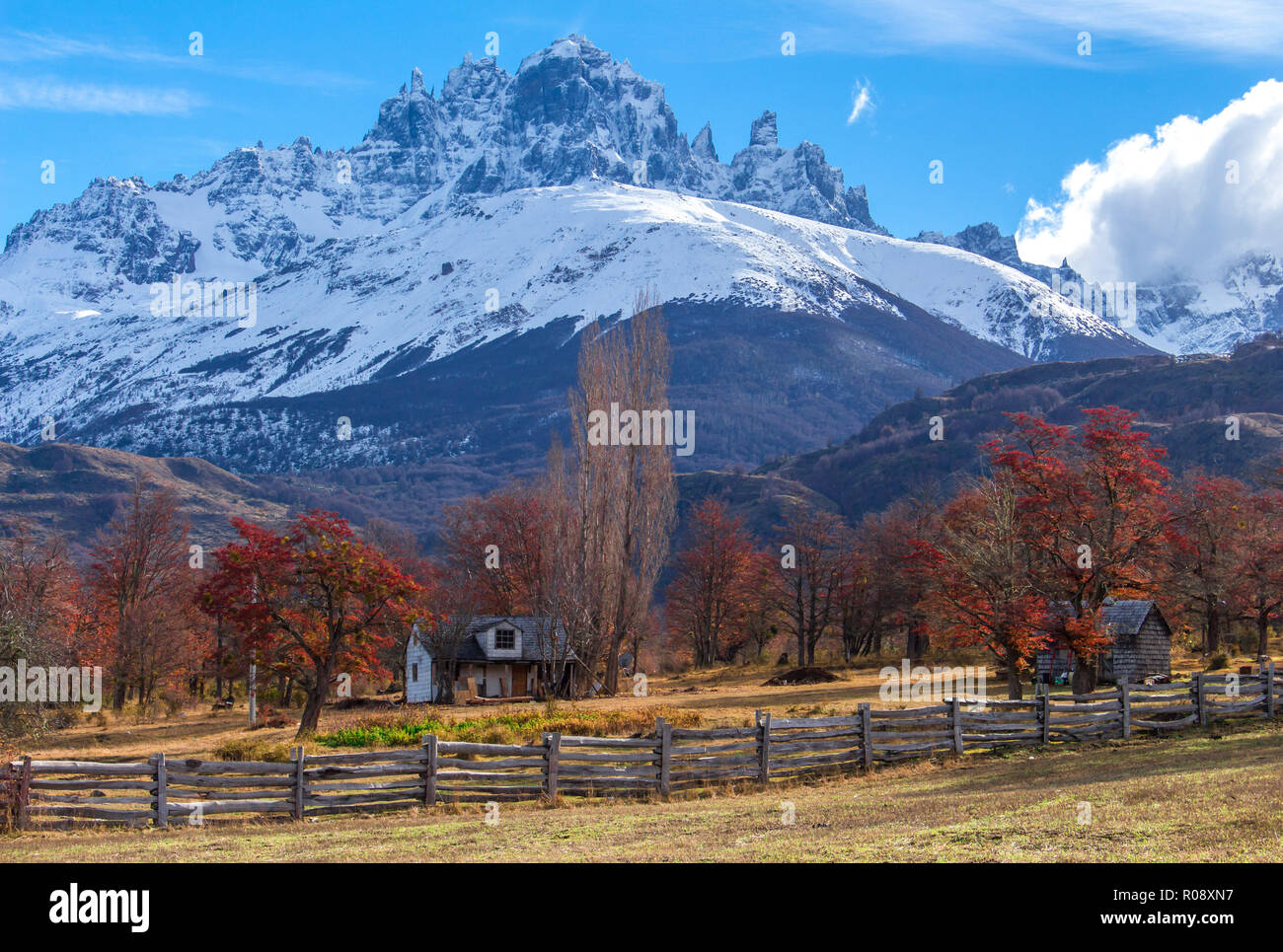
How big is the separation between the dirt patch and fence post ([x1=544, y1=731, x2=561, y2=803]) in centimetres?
4020

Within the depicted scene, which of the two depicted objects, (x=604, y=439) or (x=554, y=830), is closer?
(x=554, y=830)

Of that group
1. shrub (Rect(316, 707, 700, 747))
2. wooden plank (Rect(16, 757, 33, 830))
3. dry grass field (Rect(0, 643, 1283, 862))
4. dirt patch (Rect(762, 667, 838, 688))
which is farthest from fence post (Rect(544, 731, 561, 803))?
dirt patch (Rect(762, 667, 838, 688))

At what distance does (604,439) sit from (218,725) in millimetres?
22127

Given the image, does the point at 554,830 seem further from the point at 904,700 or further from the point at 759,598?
the point at 759,598

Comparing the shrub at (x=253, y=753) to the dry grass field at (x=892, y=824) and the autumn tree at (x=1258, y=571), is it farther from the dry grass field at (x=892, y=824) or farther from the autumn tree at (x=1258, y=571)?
the autumn tree at (x=1258, y=571)

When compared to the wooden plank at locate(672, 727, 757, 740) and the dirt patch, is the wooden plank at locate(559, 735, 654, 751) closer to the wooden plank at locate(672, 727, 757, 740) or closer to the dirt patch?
the wooden plank at locate(672, 727, 757, 740)

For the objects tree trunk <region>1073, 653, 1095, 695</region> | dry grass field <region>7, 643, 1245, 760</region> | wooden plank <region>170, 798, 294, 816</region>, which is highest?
wooden plank <region>170, 798, 294, 816</region>

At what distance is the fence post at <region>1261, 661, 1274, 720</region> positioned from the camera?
30.5 metres

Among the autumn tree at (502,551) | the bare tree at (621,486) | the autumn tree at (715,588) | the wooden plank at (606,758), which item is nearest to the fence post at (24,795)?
the wooden plank at (606,758)

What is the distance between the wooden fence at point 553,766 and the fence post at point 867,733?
3 centimetres

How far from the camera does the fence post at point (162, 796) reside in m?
19.9

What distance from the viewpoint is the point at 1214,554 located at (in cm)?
5706
